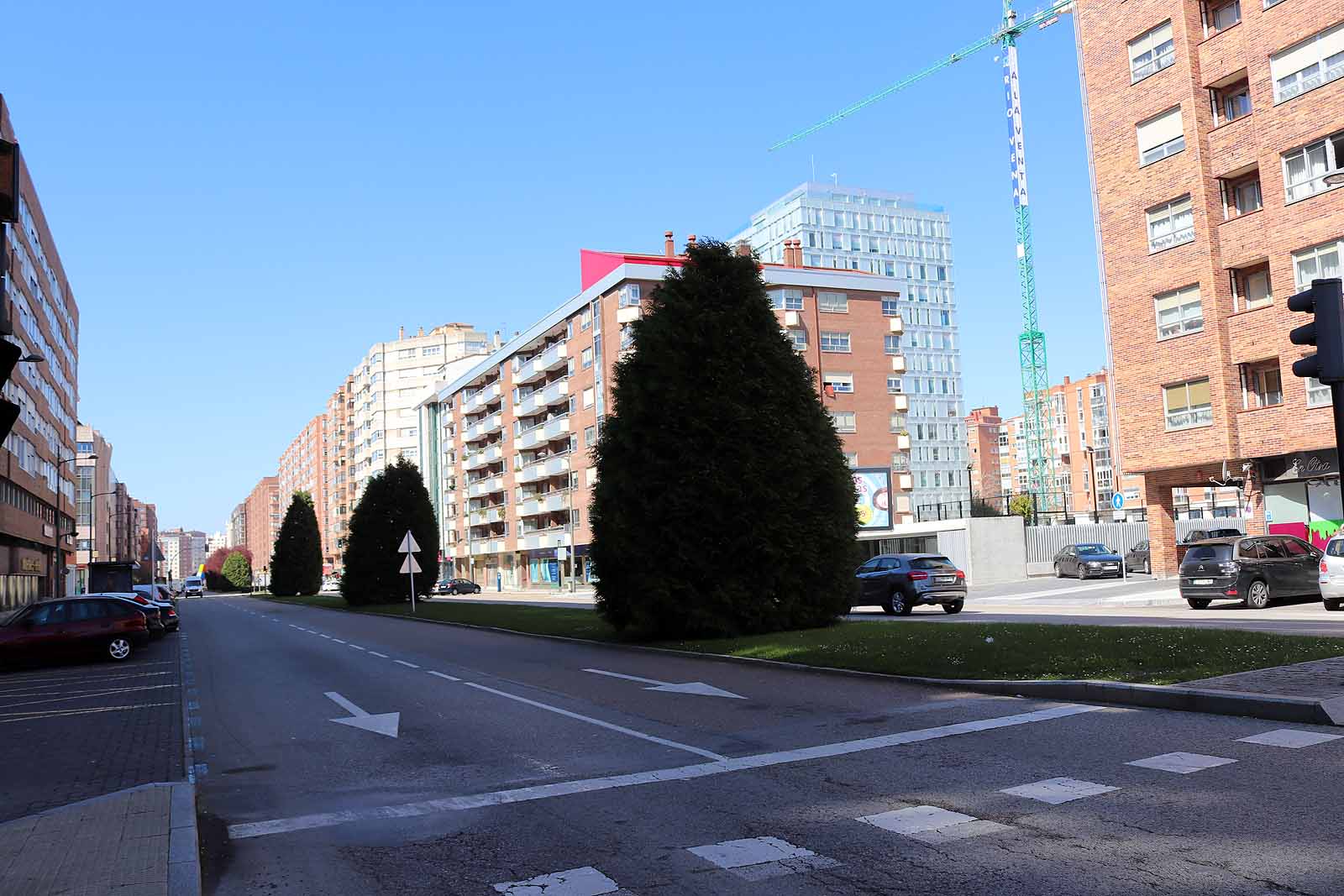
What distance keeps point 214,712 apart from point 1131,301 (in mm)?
31080

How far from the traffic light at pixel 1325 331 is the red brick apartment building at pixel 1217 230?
22667 millimetres

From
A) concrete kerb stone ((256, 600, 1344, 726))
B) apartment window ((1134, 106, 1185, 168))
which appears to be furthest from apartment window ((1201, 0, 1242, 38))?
concrete kerb stone ((256, 600, 1344, 726))

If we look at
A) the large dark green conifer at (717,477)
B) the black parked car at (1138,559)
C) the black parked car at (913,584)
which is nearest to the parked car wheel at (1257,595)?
the black parked car at (913,584)

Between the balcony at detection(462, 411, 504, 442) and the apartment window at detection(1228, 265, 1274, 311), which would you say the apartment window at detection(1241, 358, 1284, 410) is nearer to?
the apartment window at detection(1228, 265, 1274, 311)

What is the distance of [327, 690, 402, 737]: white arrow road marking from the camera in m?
10.6

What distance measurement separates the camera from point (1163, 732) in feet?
27.5

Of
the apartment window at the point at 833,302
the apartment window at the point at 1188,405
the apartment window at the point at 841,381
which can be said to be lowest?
the apartment window at the point at 1188,405

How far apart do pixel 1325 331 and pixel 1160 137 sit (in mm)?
27713

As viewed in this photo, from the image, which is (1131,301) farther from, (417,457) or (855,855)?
(417,457)

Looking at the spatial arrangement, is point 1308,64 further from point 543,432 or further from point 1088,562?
point 543,432

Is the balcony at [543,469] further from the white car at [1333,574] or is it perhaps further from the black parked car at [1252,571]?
the white car at [1333,574]

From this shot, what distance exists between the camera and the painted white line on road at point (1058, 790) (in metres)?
6.43

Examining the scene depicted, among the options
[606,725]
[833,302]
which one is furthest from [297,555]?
[606,725]

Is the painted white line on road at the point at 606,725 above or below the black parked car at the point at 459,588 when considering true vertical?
above
